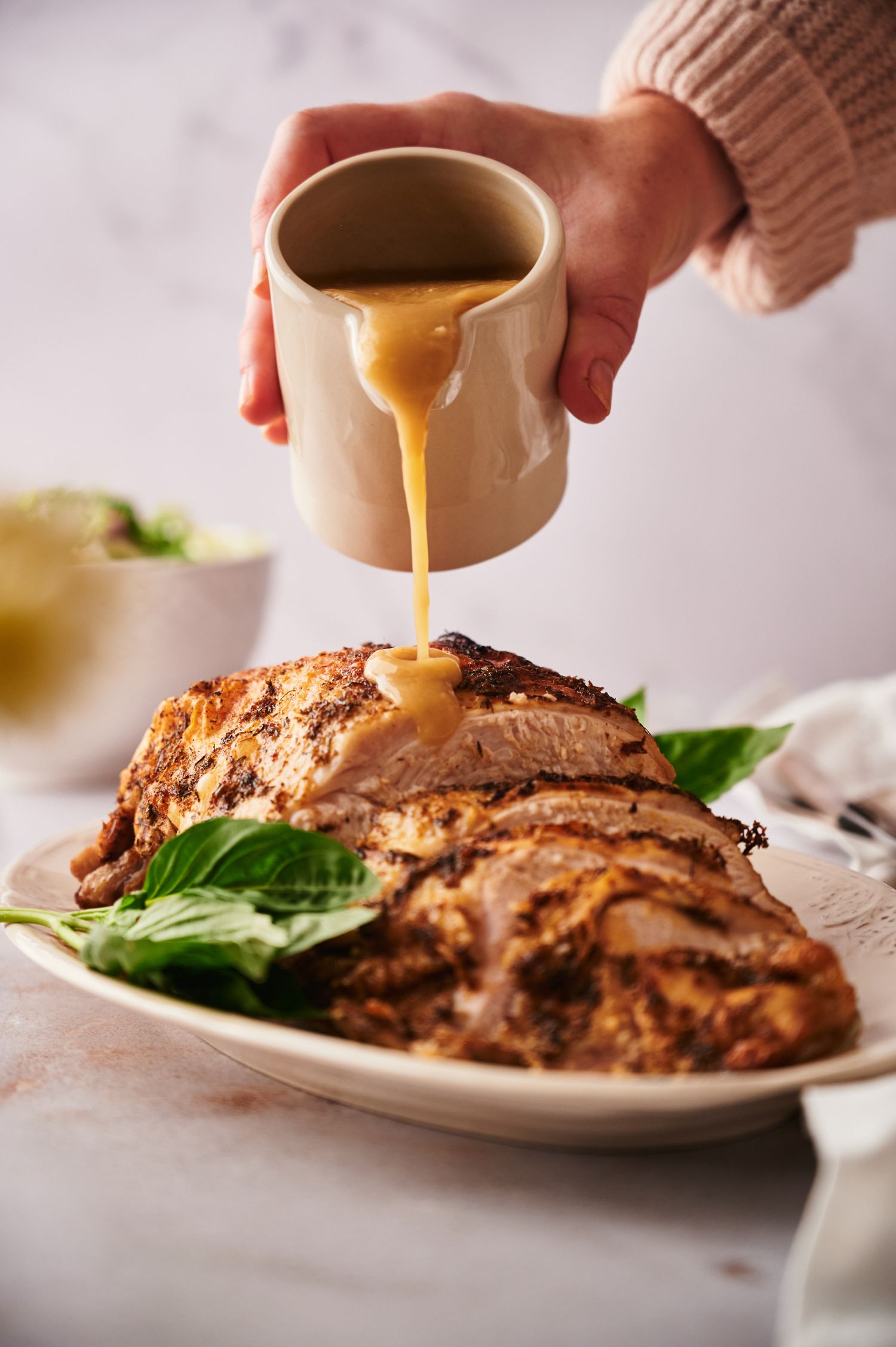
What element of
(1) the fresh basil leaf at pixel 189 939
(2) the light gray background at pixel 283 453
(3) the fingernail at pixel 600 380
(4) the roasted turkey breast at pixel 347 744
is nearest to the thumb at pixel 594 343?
(3) the fingernail at pixel 600 380

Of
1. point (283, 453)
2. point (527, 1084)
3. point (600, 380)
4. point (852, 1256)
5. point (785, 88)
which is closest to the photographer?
Answer: point (852, 1256)

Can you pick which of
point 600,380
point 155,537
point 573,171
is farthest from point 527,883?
point 155,537

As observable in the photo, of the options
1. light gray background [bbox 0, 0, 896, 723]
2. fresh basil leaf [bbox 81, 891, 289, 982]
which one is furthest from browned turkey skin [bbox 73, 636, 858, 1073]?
light gray background [bbox 0, 0, 896, 723]

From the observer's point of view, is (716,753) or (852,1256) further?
(716,753)

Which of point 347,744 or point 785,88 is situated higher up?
point 785,88

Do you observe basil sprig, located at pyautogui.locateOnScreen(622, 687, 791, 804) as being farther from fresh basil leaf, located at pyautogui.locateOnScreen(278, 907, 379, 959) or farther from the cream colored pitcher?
fresh basil leaf, located at pyautogui.locateOnScreen(278, 907, 379, 959)

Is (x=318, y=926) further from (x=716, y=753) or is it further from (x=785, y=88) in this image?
(x=785, y=88)
